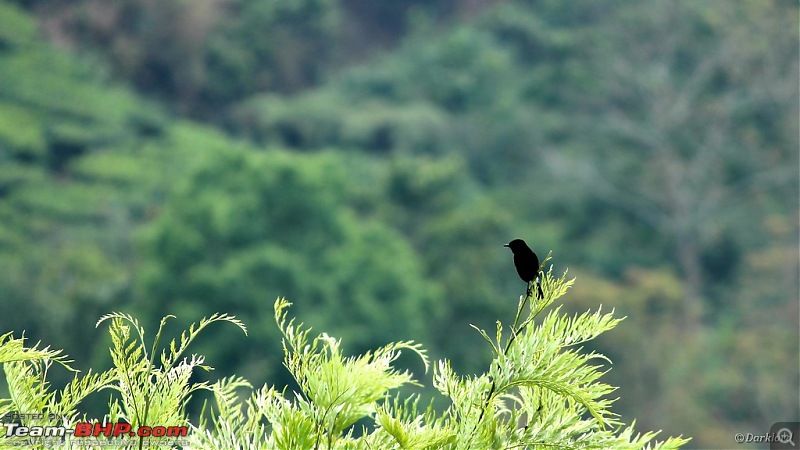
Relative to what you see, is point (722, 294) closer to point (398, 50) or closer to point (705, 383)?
point (705, 383)

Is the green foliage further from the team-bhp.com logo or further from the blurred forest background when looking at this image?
the blurred forest background

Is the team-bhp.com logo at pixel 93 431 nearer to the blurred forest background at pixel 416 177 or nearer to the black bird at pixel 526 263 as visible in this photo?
the black bird at pixel 526 263

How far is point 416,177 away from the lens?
90.7ft

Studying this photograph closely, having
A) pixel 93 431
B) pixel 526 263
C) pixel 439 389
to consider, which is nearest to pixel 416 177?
pixel 93 431

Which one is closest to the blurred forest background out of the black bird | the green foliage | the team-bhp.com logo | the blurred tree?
the blurred tree

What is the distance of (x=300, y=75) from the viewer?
40656 mm

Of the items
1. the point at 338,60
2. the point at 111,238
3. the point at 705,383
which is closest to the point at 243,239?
the point at 111,238

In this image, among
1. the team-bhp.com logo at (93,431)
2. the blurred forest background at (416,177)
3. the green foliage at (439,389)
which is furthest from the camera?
the blurred forest background at (416,177)

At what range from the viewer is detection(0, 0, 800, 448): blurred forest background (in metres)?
23.3

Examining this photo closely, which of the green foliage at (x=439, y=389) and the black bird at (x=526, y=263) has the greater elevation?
the black bird at (x=526, y=263)

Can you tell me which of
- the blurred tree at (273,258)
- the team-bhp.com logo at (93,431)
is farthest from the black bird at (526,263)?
the blurred tree at (273,258)

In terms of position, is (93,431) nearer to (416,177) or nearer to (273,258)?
(273,258)

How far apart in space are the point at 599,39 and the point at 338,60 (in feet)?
34.5

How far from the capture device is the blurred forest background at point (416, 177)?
23.3 metres
